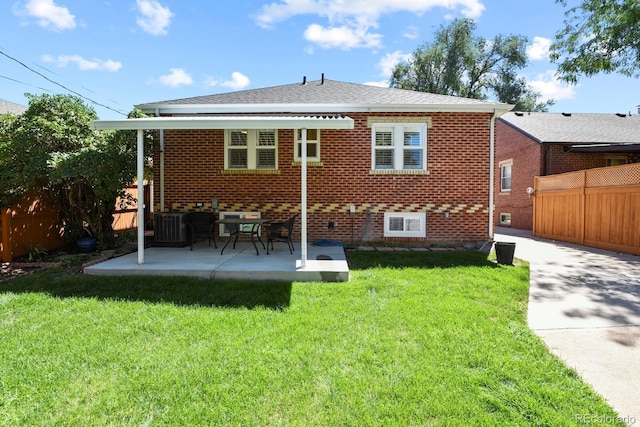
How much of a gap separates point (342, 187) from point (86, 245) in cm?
641

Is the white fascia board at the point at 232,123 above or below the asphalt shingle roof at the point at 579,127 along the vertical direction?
below

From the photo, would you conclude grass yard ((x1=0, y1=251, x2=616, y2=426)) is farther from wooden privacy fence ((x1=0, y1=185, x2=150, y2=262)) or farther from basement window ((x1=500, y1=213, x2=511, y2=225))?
basement window ((x1=500, y1=213, x2=511, y2=225))

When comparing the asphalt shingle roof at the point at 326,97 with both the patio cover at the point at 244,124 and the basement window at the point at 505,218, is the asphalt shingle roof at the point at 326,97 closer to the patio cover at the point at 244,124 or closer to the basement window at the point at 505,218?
the patio cover at the point at 244,124

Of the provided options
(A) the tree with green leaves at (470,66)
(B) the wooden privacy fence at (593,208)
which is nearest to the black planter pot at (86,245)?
(B) the wooden privacy fence at (593,208)

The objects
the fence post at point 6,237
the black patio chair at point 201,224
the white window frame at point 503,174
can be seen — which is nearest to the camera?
the fence post at point 6,237

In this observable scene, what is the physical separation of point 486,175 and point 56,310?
9.60 meters

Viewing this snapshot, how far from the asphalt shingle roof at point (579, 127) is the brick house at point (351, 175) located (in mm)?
7776

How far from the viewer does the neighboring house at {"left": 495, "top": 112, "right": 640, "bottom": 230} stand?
14352 mm

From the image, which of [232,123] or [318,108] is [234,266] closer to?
[232,123]

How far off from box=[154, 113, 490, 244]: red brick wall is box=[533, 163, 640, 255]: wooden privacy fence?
12.4ft

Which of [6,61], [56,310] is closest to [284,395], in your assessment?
[56,310]

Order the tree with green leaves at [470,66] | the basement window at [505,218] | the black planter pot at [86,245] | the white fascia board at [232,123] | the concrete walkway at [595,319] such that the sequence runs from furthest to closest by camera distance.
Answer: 1. the tree with green leaves at [470,66]
2. the basement window at [505,218]
3. the black planter pot at [86,245]
4. the white fascia board at [232,123]
5. the concrete walkway at [595,319]

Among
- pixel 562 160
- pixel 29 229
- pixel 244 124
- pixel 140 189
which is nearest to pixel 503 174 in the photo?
pixel 562 160

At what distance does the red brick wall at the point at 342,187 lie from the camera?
30.5 feet
